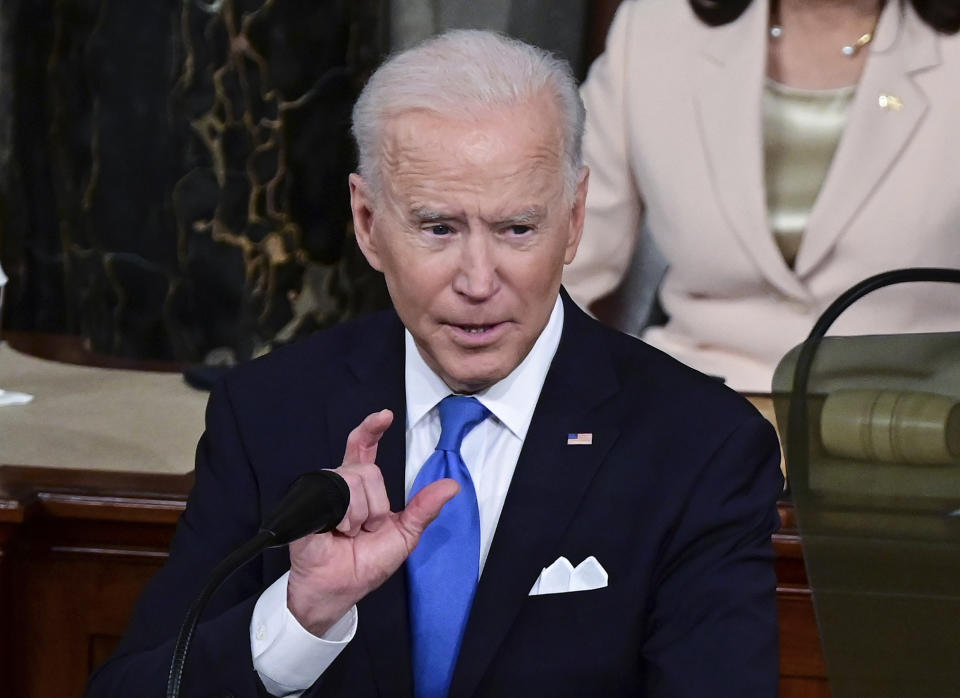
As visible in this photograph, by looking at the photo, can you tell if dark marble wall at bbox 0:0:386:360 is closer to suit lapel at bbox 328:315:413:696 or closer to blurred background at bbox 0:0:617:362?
blurred background at bbox 0:0:617:362

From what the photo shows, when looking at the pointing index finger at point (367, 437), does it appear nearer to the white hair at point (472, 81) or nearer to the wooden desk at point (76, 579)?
the white hair at point (472, 81)

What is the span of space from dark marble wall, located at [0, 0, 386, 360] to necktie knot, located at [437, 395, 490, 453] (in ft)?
5.08

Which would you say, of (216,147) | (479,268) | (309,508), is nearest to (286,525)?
(309,508)

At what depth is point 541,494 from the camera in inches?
67.0

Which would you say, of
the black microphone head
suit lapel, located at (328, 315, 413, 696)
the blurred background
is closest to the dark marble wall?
the blurred background

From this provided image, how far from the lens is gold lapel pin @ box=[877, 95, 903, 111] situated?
2848 millimetres

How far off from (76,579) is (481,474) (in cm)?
88

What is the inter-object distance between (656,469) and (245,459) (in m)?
0.49

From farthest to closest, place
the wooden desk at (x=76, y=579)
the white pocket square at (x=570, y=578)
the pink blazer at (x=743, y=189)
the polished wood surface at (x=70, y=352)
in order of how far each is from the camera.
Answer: the polished wood surface at (x=70, y=352), the pink blazer at (x=743, y=189), the wooden desk at (x=76, y=579), the white pocket square at (x=570, y=578)

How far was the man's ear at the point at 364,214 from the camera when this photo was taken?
1.71 metres

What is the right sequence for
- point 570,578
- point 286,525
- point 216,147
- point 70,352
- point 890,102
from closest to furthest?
point 286,525 < point 570,578 < point 890,102 < point 216,147 < point 70,352

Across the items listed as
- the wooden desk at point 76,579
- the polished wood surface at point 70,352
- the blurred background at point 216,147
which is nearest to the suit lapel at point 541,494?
the wooden desk at point 76,579

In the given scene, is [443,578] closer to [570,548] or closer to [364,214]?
[570,548]

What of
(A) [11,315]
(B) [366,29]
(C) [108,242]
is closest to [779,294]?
(B) [366,29]
